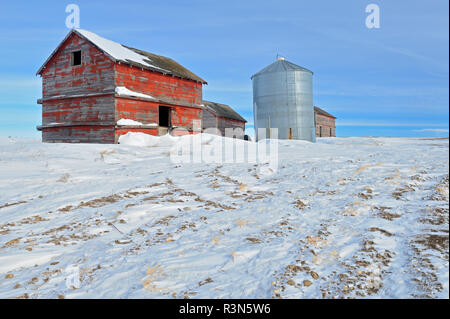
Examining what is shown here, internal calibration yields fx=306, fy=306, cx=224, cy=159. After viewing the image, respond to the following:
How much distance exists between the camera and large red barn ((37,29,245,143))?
48.4 ft

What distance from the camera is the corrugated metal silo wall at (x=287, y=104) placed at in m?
18.7

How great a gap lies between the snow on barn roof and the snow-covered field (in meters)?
9.47

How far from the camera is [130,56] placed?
16.3 m

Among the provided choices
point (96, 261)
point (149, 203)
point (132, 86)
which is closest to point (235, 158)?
point (149, 203)

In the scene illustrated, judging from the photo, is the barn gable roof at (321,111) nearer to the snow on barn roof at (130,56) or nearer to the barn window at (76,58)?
the snow on barn roof at (130,56)

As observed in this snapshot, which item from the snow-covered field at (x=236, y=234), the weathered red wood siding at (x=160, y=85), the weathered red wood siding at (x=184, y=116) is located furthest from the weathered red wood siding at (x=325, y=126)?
the snow-covered field at (x=236, y=234)

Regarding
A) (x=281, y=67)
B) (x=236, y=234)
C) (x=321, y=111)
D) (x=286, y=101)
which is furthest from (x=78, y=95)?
(x=321, y=111)

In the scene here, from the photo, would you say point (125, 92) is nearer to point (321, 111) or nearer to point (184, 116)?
point (184, 116)

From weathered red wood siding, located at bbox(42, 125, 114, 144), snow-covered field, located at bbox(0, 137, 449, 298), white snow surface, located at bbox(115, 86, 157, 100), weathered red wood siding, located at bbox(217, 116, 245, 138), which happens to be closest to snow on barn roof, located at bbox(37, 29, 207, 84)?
white snow surface, located at bbox(115, 86, 157, 100)

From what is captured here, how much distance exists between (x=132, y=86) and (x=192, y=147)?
5582 mm

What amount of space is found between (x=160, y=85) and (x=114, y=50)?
284 cm

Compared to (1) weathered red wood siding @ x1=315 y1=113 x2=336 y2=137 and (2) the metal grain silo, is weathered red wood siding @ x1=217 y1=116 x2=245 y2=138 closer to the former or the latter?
(2) the metal grain silo

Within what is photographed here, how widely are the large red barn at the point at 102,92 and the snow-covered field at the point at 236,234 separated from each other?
25.5 feet
